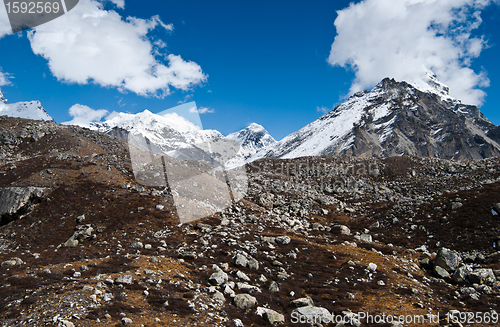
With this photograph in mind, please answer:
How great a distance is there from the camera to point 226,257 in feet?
66.8

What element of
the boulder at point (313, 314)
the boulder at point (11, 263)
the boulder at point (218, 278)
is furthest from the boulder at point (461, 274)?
the boulder at point (11, 263)

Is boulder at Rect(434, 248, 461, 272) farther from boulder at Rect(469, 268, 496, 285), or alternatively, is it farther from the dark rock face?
the dark rock face

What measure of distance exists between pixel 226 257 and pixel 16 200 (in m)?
25.5

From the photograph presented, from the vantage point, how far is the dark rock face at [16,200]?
26906 millimetres

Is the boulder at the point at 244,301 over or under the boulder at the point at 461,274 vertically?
over

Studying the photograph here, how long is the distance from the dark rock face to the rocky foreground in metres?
0.11

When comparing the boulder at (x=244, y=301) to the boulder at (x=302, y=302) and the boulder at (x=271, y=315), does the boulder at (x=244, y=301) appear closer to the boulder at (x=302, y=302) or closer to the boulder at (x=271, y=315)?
the boulder at (x=271, y=315)

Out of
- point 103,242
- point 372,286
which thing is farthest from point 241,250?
point 103,242

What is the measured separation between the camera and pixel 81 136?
71.2 meters

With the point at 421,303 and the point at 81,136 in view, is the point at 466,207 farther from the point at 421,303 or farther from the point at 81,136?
the point at 81,136

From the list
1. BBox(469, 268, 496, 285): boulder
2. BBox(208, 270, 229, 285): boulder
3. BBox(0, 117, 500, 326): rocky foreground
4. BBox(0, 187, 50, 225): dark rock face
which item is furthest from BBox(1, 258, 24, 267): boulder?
BBox(469, 268, 496, 285): boulder

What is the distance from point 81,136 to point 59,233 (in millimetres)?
57322

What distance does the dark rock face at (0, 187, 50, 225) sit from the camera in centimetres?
2691

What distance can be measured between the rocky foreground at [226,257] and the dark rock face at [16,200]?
0.11m
